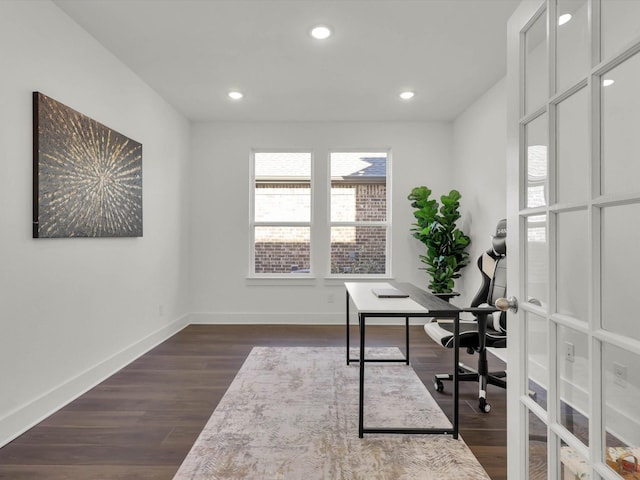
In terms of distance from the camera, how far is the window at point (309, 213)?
525 centimetres

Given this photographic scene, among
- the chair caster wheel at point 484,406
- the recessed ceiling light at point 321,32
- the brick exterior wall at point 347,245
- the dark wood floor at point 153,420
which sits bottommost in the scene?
the dark wood floor at point 153,420

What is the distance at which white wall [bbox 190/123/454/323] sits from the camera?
A: 5145 mm

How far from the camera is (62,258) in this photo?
2650 mm

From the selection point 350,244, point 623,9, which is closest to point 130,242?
point 350,244

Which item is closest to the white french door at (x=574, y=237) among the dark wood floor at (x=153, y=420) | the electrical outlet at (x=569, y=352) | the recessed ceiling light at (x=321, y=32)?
the electrical outlet at (x=569, y=352)

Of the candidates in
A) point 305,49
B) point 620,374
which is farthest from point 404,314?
point 305,49

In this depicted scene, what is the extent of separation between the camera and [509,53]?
4.86 feet

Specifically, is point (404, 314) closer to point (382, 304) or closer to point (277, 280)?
point (382, 304)

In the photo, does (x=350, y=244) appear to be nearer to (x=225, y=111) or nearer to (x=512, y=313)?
(x=225, y=111)

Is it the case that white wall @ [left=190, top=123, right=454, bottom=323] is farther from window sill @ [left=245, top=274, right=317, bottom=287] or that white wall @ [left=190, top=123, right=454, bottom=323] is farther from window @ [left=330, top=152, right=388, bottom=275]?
window @ [left=330, top=152, right=388, bottom=275]

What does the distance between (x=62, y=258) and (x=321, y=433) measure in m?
2.02

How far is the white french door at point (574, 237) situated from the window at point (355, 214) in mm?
3788

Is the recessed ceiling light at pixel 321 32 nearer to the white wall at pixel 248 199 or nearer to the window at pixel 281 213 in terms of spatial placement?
the white wall at pixel 248 199

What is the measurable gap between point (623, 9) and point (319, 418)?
2.33m
